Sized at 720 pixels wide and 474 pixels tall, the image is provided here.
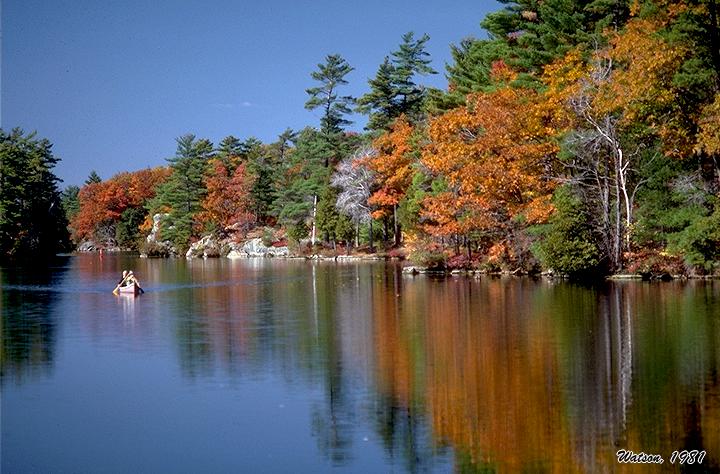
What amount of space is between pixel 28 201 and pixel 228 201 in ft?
61.5

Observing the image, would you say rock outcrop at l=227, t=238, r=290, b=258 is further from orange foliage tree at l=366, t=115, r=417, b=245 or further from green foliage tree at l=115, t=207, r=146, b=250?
green foliage tree at l=115, t=207, r=146, b=250

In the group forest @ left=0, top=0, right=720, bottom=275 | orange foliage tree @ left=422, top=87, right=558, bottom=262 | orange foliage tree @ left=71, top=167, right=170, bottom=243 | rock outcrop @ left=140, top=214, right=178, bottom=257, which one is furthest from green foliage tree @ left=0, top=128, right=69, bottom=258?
orange foliage tree @ left=422, top=87, right=558, bottom=262

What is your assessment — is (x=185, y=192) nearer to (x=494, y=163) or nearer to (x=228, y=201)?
(x=228, y=201)

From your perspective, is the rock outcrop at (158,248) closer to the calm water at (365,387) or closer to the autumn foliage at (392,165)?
the autumn foliage at (392,165)

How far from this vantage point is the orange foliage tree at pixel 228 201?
79.4 m

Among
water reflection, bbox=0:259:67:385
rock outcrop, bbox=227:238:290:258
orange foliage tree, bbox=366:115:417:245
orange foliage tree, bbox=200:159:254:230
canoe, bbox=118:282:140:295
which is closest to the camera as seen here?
water reflection, bbox=0:259:67:385

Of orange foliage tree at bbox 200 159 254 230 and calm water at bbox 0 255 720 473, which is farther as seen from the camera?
orange foliage tree at bbox 200 159 254 230

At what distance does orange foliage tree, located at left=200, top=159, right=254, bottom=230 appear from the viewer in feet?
261

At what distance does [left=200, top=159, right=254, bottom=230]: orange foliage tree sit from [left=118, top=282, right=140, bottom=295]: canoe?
47324mm

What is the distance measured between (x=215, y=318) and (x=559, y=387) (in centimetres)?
1265

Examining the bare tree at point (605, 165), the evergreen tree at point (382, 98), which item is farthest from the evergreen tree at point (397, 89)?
the bare tree at point (605, 165)

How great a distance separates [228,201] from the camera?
266 feet

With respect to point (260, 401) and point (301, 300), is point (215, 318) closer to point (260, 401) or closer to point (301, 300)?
point (301, 300)

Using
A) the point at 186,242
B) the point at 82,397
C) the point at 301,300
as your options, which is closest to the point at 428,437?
the point at 82,397
